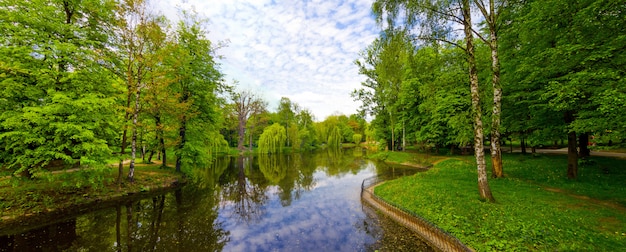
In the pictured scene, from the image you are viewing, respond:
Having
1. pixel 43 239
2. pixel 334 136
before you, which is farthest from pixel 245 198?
pixel 334 136

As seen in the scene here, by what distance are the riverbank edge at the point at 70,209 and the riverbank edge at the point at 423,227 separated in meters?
15.2

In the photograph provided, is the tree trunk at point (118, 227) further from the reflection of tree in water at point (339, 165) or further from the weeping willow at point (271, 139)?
the weeping willow at point (271, 139)

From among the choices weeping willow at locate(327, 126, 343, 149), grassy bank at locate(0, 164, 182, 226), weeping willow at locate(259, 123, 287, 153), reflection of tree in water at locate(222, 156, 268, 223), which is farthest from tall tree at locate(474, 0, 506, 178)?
weeping willow at locate(327, 126, 343, 149)

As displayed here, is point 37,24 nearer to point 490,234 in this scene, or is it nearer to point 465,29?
point 465,29

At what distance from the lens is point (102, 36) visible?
13.5 m

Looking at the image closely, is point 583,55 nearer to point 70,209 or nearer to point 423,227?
point 423,227

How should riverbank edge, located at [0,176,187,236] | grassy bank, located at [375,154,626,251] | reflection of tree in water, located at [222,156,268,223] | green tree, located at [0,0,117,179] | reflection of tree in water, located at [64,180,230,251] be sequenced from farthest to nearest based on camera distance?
1. reflection of tree in water, located at [222,156,268,223]
2. green tree, located at [0,0,117,179]
3. riverbank edge, located at [0,176,187,236]
4. reflection of tree in water, located at [64,180,230,251]
5. grassy bank, located at [375,154,626,251]

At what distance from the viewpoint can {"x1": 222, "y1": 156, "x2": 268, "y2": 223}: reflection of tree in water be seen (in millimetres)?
11477

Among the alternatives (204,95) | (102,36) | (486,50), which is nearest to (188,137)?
(204,95)

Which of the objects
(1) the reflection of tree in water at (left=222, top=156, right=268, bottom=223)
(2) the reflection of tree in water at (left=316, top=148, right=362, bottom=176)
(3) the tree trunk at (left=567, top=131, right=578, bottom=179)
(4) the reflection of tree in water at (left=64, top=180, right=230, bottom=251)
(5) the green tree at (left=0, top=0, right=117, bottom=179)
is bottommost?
(1) the reflection of tree in water at (left=222, top=156, right=268, bottom=223)

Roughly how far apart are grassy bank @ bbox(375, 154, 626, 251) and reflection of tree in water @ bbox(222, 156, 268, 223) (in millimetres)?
7703

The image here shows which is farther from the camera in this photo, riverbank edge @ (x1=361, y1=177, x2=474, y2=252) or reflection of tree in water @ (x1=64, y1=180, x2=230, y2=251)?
reflection of tree in water @ (x1=64, y1=180, x2=230, y2=251)

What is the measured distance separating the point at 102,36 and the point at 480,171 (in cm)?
2306

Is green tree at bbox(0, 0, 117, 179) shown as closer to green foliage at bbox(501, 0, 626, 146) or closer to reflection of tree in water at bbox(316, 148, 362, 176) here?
reflection of tree in water at bbox(316, 148, 362, 176)
